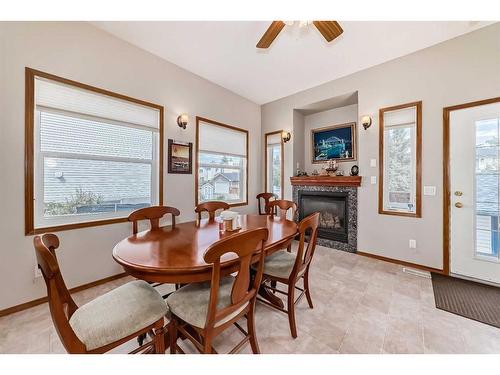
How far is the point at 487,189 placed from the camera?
2340 millimetres

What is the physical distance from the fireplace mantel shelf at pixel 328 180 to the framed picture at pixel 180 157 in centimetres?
Result: 202

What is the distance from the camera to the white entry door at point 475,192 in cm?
230

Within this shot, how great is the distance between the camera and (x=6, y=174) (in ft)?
5.92

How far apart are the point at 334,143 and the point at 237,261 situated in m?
3.57

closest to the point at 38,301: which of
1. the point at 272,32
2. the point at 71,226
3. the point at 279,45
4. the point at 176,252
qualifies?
the point at 71,226

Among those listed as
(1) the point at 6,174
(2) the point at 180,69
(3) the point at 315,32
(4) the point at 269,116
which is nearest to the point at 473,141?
(3) the point at 315,32

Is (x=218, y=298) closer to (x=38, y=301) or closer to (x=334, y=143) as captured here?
(x=38, y=301)

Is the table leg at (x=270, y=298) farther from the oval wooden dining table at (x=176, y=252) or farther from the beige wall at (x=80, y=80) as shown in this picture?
the beige wall at (x=80, y=80)

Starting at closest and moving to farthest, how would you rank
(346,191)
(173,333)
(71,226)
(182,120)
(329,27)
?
(173,333), (329,27), (71,226), (182,120), (346,191)

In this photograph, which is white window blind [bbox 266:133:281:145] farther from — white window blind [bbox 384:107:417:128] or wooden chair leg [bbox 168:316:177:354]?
wooden chair leg [bbox 168:316:177:354]

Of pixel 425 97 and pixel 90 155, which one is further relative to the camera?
pixel 425 97
